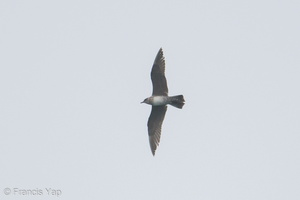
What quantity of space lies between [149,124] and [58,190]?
385 centimetres

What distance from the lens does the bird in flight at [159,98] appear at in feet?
50.9

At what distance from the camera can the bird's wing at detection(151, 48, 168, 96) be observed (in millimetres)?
15664

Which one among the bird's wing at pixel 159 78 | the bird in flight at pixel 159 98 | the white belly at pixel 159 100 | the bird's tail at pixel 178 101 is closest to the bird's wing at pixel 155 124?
the bird in flight at pixel 159 98

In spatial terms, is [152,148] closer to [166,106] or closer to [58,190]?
[166,106]

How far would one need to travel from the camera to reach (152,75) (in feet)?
51.5

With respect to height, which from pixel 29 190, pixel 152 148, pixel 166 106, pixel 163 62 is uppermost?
pixel 163 62

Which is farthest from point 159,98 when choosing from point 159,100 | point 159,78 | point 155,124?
point 155,124

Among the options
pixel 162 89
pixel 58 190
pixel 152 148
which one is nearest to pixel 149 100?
pixel 162 89

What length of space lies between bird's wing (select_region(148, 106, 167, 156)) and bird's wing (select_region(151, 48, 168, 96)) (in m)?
0.69

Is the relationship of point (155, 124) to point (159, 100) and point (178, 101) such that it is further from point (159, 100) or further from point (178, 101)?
point (178, 101)

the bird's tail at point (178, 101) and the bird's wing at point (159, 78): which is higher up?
the bird's wing at point (159, 78)

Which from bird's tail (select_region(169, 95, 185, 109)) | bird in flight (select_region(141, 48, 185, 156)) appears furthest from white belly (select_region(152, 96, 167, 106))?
bird's tail (select_region(169, 95, 185, 109))

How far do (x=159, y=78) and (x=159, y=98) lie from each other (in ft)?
2.21

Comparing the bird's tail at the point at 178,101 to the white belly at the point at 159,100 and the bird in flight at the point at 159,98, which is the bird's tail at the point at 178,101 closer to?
the bird in flight at the point at 159,98
